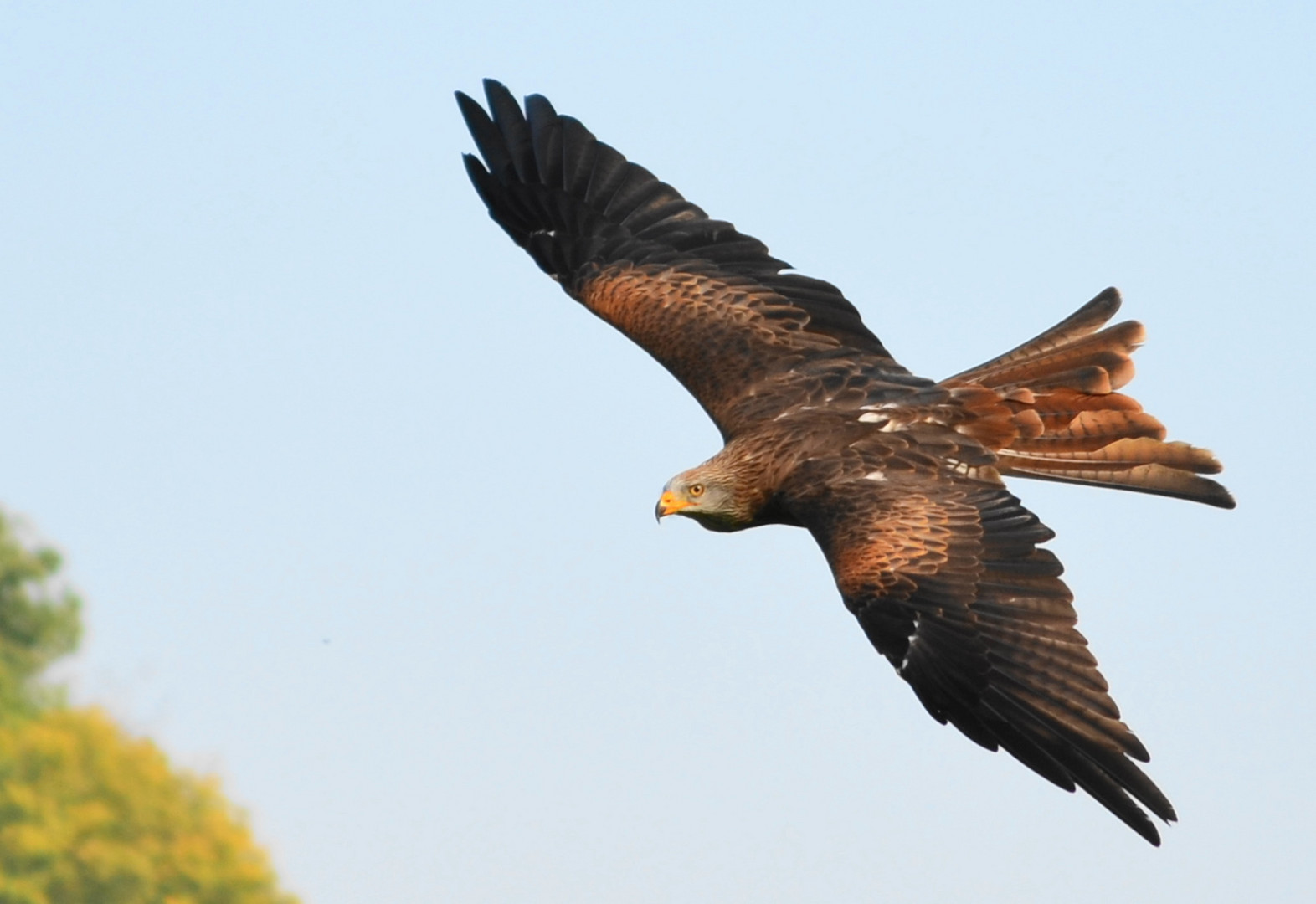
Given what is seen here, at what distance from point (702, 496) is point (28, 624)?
5130 centimetres

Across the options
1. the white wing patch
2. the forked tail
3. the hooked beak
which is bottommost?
the white wing patch

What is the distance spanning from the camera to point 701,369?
42.3 feet

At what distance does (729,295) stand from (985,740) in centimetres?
407

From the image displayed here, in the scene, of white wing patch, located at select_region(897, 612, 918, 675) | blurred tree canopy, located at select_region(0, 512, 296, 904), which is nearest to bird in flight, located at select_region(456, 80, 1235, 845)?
white wing patch, located at select_region(897, 612, 918, 675)

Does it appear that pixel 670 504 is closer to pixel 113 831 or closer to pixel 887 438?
pixel 887 438

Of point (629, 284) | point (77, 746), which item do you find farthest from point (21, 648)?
point (629, 284)

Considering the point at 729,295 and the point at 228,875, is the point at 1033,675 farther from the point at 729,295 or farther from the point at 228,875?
the point at 228,875

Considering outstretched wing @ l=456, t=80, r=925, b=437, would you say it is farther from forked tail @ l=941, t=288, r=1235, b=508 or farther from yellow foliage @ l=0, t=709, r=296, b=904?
yellow foliage @ l=0, t=709, r=296, b=904

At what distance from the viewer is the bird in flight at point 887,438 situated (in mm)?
10344

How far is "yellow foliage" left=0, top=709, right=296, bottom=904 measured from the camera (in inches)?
2045

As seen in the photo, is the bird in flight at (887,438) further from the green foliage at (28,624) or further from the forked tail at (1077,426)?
the green foliage at (28,624)

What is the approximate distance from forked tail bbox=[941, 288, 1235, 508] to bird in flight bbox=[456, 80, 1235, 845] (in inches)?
0.5

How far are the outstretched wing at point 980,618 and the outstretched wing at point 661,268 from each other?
1.41 meters

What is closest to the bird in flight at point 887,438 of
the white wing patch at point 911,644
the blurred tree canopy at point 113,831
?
the white wing patch at point 911,644
